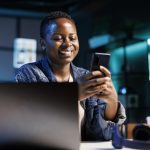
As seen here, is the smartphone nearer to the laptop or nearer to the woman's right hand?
the woman's right hand

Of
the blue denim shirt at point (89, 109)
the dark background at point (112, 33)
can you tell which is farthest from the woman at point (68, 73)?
the dark background at point (112, 33)

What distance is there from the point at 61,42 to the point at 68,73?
4.9 inches

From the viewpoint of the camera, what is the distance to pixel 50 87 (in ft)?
2.45

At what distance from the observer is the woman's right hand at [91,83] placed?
0.94m

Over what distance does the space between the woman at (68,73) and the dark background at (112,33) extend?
2851mm

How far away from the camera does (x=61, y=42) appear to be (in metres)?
1.17

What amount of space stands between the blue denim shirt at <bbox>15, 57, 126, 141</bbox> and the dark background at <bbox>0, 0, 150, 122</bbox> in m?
2.86

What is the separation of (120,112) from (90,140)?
17 centimetres

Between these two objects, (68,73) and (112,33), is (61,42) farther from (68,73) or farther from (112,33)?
(112,33)

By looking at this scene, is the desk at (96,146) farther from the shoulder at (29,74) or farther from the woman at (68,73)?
the shoulder at (29,74)

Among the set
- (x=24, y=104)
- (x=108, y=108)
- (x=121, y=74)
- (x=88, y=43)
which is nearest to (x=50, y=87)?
(x=24, y=104)

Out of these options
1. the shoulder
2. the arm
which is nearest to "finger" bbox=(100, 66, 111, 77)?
the arm

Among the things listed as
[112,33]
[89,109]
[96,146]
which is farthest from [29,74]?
[112,33]

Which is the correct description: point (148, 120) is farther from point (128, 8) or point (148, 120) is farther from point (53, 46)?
point (128, 8)
